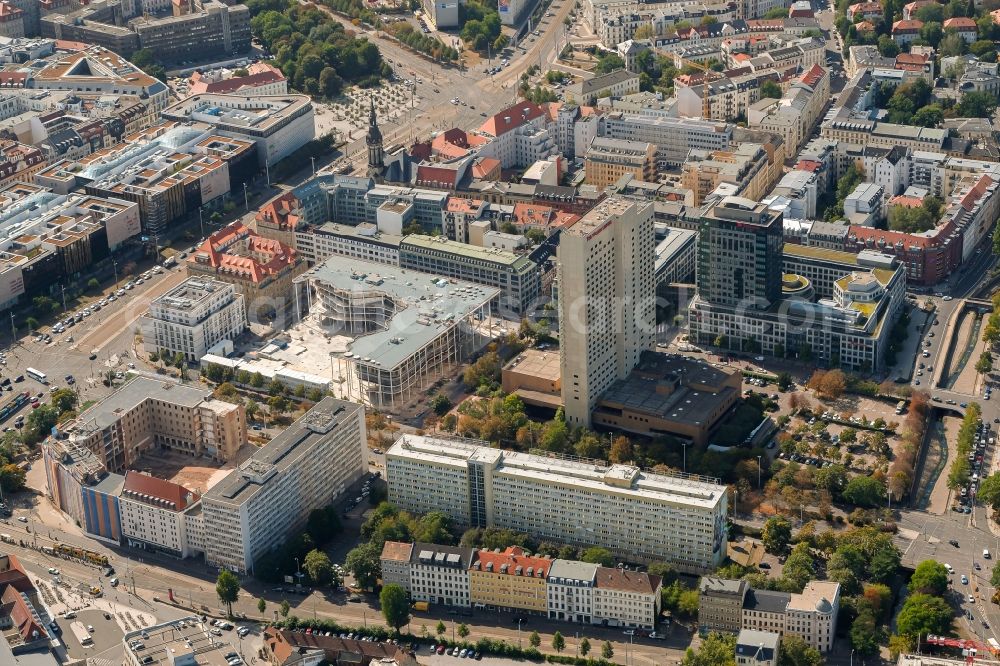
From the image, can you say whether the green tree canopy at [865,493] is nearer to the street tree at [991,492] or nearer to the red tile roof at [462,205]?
the street tree at [991,492]

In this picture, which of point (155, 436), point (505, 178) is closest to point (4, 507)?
point (155, 436)

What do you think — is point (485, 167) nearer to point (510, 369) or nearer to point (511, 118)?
point (511, 118)

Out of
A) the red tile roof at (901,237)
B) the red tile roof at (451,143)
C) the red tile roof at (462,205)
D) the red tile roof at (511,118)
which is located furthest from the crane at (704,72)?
the red tile roof at (901,237)

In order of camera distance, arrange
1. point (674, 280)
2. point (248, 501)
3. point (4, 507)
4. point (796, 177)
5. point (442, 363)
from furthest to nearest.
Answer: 1. point (796, 177)
2. point (674, 280)
3. point (442, 363)
4. point (4, 507)
5. point (248, 501)

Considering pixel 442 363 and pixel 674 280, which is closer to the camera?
pixel 442 363

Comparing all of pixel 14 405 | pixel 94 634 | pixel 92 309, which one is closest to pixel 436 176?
pixel 92 309

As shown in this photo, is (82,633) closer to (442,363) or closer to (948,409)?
(442,363)
